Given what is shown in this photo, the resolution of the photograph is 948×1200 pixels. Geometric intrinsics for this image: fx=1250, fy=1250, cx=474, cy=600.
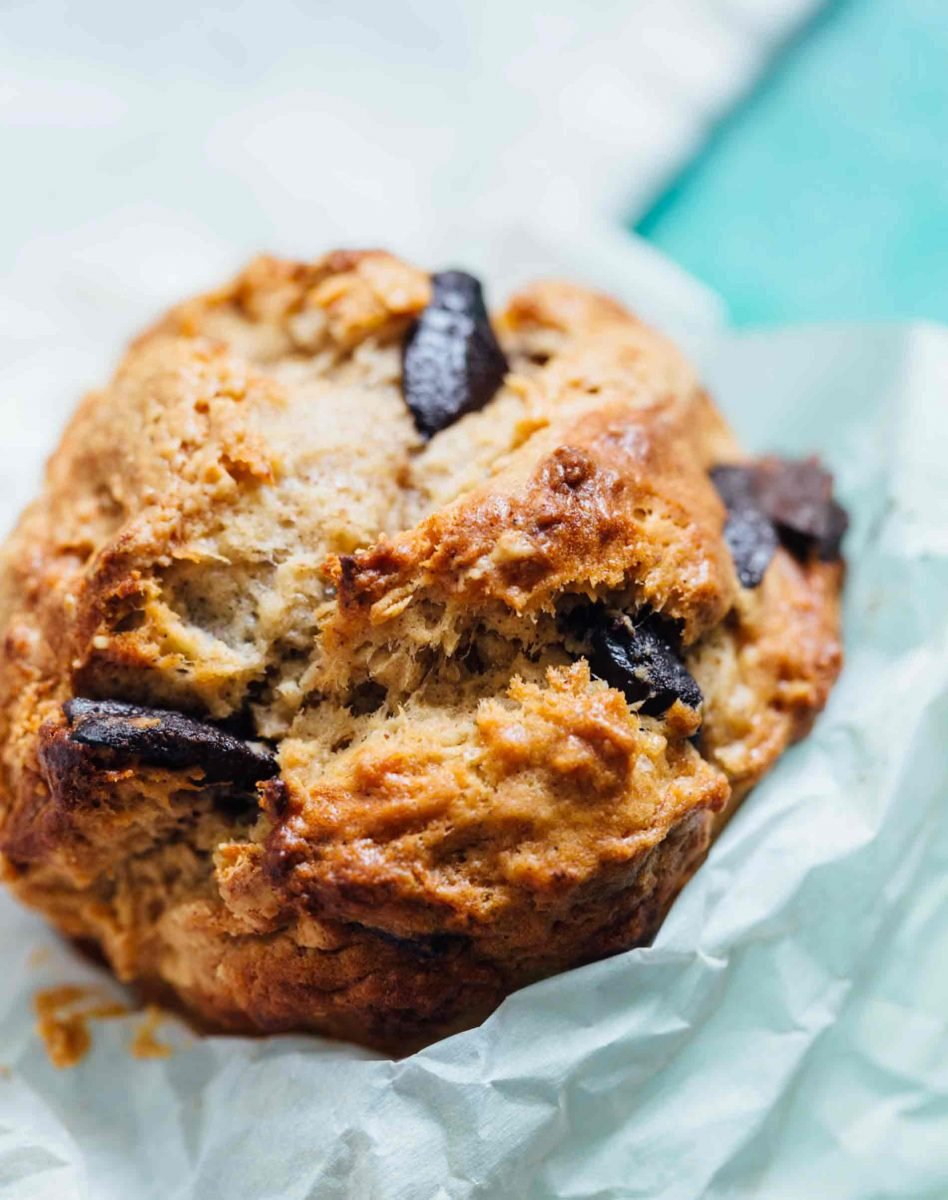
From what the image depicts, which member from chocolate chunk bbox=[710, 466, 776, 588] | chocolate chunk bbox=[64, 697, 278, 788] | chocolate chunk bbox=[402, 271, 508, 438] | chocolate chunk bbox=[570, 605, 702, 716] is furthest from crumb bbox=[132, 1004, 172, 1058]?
chocolate chunk bbox=[710, 466, 776, 588]

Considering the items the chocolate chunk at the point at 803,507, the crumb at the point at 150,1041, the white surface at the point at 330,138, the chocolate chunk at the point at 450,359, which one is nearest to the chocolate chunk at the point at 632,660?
the chocolate chunk at the point at 450,359

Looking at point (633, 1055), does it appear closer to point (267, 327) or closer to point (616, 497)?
point (616, 497)

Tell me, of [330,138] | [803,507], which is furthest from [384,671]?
[330,138]

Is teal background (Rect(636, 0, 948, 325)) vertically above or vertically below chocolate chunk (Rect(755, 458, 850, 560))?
above

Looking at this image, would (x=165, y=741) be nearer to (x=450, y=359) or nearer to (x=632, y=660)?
(x=632, y=660)

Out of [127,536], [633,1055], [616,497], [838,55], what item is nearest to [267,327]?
[127,536]

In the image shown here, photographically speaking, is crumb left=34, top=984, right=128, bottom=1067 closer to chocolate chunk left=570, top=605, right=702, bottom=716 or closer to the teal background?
chocolate chunk left=570, top=605, right=702, bottom=716
